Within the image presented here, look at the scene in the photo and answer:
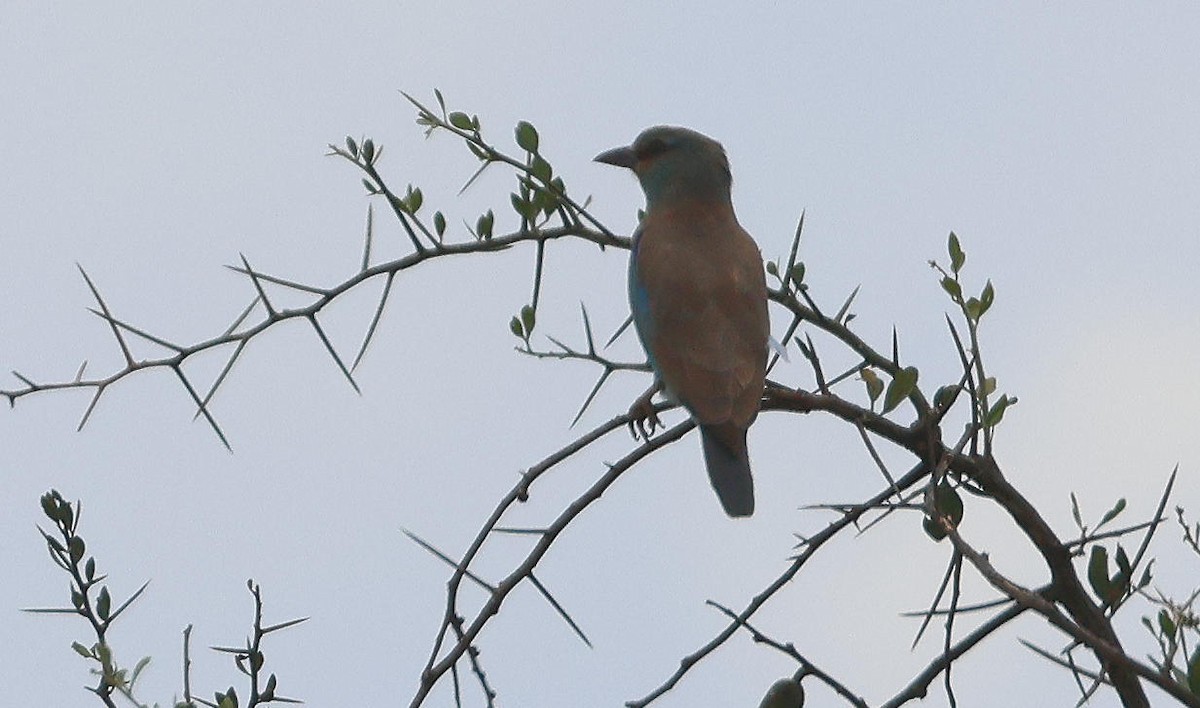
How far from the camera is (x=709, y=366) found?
14.6 feet

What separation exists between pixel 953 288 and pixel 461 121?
4.19ft

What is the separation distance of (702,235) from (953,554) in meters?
2.60

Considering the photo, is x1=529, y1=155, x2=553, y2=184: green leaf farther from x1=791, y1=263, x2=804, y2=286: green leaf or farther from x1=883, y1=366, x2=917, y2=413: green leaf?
x1=883, y1=366, x2=917, y2=413: green leaf

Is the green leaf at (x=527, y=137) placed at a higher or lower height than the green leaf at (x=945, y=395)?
higher

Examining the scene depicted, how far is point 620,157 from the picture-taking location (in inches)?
239

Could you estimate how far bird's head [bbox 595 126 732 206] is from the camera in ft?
18.7

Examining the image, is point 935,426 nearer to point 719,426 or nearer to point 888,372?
point 888,372

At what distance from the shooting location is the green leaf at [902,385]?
→ 322 centimetres

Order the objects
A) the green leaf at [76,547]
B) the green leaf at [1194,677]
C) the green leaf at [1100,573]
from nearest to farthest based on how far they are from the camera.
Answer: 1. the green leaf at [1194,677]
2. the green leaf at [1100,573]
3. the green leaf at [76,547]

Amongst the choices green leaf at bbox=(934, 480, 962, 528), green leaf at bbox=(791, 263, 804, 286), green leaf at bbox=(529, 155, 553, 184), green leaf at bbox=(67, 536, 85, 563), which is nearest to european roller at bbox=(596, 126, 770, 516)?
green leaf at bbox=(791, 263, 804, 286)

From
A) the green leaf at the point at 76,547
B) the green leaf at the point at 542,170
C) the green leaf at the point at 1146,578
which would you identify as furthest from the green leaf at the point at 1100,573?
the green leaf at the point at 76,547

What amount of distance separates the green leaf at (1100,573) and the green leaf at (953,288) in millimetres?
667

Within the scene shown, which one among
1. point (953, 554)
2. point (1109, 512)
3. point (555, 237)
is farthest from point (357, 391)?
point (1109, 512)

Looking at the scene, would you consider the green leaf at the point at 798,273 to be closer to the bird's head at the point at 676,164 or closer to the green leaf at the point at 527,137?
the green leaf at the point at 527,137
